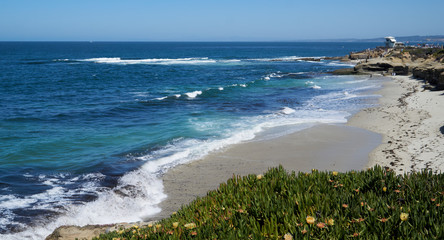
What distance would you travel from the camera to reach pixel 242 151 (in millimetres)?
15695

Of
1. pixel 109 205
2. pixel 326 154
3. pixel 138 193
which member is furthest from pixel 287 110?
pixel 109 205

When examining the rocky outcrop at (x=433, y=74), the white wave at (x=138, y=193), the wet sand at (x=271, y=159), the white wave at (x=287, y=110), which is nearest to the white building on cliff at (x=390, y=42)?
the rocky outcrop at (x=433, y=74)

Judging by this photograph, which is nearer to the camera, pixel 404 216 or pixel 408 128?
pixel 404 216

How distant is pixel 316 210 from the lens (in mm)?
4516

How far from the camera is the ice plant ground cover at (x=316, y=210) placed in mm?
3883

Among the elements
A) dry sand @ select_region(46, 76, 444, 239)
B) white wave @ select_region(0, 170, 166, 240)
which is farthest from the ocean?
dry sand @ select_region(46, 76, 444, 239)

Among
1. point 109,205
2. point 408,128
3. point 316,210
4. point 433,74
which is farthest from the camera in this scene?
point 433,74

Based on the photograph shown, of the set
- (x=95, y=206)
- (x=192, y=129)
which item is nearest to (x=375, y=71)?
(x=192, y=129)

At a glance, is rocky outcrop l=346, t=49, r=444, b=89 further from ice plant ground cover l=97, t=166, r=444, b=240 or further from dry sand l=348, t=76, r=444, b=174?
ice plant ground cover l=97, t=166, r=444, b=240

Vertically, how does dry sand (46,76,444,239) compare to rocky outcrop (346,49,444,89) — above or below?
below

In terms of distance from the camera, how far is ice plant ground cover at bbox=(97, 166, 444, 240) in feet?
12.7

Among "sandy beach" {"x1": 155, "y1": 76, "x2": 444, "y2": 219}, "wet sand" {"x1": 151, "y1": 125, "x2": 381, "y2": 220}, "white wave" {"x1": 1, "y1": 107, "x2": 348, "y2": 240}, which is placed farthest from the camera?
"sandy beach" {"x1": 155, "y1": 76, "x2": 444, "y2": 219}

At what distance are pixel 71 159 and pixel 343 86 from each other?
107 ft

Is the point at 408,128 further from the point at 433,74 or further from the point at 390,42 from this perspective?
the point at 390,42
